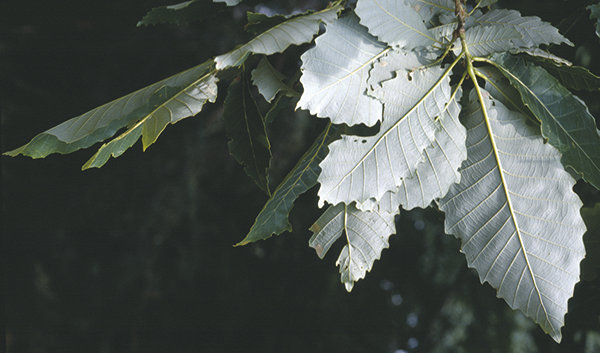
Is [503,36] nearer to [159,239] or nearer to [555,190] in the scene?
[555,190]

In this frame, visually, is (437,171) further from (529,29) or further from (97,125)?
(97,125)

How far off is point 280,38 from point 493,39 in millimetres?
178

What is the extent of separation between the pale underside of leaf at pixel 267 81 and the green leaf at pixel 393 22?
10 cm

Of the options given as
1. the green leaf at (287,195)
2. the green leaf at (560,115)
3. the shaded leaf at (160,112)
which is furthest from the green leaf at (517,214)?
the shaded leaf at (160,112)

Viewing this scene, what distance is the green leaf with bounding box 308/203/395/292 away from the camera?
35 centimetres

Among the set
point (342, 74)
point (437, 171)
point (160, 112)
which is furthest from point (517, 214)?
point (160, 112)

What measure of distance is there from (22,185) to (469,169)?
1493 millimetres

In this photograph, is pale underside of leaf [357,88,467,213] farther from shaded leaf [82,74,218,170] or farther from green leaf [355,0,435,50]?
shaded leaf [82,74,218,170]

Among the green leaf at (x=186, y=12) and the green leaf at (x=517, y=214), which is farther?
the green leaf at (x=186, y=12)

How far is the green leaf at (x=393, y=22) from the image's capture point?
0.29 metres

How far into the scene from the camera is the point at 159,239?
1.29 meters

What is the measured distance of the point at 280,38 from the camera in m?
0.29

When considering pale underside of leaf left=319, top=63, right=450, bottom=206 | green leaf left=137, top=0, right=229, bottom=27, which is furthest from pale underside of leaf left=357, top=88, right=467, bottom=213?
green leaf left=137, top=0, right=229, bottom=27

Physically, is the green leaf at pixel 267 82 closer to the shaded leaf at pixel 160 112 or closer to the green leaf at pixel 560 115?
the shaded leaf at pixel 160 112
